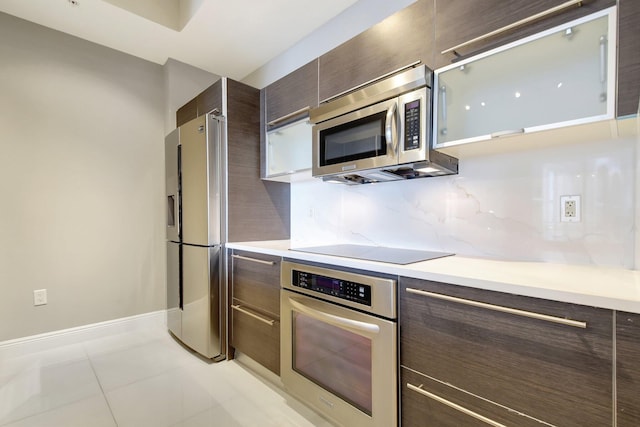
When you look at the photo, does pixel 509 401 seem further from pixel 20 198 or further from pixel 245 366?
pixel 20 198

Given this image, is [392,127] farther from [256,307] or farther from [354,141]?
[256,307]

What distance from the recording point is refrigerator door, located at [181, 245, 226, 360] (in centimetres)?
215

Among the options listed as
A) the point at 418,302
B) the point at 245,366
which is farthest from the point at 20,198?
the point at 418,302

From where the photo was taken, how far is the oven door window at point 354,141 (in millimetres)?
1459

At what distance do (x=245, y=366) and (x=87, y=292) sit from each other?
1600mm

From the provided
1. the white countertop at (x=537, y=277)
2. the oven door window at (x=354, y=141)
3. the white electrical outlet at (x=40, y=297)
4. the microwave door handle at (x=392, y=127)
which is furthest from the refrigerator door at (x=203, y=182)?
the microwave door handle at (x=392, y=127)

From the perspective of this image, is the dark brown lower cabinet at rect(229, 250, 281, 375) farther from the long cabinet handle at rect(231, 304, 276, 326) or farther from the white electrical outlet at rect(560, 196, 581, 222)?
the white electrical outlet at rect(560, 196, 581, 222)

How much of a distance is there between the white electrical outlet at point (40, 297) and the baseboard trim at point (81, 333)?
0.26 metres

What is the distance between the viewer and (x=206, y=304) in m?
2.17

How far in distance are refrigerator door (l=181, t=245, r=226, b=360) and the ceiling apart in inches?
70.2

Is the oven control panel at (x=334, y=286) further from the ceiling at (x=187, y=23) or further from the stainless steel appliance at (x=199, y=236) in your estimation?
the ceiling at (x=187, y=23)

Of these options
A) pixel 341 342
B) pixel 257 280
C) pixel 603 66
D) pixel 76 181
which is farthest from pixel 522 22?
pixel 76 181

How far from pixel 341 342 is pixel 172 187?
204 cm

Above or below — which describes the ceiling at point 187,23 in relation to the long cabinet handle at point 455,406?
above
